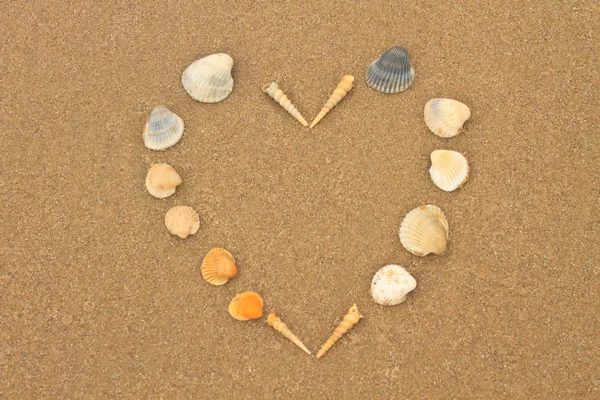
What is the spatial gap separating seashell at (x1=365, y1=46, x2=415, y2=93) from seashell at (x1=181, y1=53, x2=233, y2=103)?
75cm

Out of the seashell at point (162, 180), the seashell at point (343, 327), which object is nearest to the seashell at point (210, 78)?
the seashell at point (162, 180)

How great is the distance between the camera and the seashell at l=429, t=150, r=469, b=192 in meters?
2.50

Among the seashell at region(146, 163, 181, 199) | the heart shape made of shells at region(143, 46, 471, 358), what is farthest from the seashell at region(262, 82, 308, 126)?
the seashell at region(146, 163, 181, 199)

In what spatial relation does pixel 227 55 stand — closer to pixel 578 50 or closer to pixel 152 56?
pixel 152 56

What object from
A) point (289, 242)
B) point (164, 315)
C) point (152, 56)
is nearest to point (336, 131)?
point (289, 242)

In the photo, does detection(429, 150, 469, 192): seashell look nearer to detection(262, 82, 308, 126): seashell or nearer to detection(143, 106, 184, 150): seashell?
detection(262, 82, 308, 126): seashell

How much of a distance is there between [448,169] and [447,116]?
0.28 m

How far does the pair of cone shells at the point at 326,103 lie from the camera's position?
103 inches

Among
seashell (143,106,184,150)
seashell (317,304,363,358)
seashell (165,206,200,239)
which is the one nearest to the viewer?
seashell (317,304,363,358)

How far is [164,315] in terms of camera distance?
2428 millimetres

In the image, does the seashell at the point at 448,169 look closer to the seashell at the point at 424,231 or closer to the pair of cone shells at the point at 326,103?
the seashell at the point at 424,231

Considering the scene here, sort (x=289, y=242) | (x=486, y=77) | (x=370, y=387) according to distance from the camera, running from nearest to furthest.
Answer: (x=370, y=387) < (x=289, y=242) < (x=486, y=77)

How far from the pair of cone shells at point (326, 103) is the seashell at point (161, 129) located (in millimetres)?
515

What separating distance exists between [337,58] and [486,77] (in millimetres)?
798
